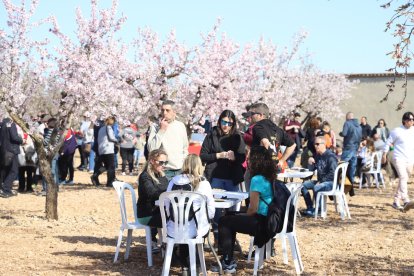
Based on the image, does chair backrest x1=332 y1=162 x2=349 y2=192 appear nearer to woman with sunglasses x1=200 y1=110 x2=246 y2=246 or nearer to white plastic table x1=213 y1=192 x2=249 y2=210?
woman with sunglasses x1=200 y1=110 x2=246 y2=246

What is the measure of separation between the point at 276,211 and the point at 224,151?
1821 mm

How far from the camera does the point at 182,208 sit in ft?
21.7

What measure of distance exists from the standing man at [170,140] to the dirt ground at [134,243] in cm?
113

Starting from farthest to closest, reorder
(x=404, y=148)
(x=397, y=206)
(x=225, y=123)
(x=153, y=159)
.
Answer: (x=397, y=206) < (x=404, y=148) < (x=225, y=123) < (x=153, y=159)

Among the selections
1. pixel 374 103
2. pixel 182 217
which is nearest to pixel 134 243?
pixel 182 217

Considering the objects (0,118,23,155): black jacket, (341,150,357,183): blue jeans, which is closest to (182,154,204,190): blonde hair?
(0,118,23,155): black jacket

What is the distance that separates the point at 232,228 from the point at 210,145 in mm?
1775

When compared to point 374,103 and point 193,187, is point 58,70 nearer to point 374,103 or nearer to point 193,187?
point 193,187

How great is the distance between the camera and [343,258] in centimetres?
814

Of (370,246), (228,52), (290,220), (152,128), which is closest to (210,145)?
(152,128)

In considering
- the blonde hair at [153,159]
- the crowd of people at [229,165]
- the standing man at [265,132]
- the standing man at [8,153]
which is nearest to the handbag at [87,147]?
the standing man at [8,153]

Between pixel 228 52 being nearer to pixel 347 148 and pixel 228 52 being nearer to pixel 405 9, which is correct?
pixel 347 148

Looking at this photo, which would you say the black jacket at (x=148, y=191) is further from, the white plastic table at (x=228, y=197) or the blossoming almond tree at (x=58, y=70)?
the blossoming almond tree at (x=58, y=70)

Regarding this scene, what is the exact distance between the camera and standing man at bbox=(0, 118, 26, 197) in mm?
14359
